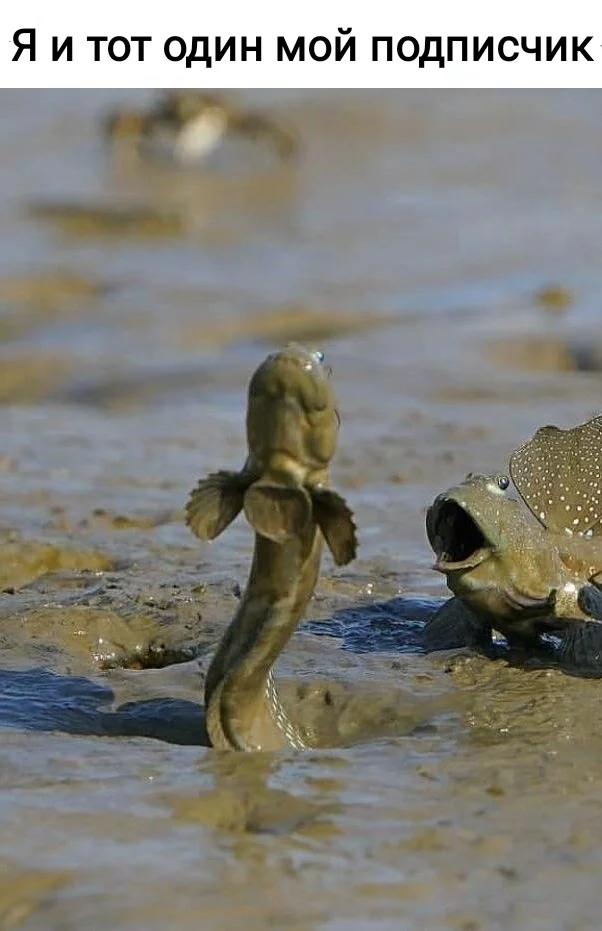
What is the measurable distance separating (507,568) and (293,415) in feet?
3.48

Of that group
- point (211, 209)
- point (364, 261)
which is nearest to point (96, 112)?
point (211, 209)

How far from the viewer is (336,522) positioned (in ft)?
8.39

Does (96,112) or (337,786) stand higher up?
(96,112)

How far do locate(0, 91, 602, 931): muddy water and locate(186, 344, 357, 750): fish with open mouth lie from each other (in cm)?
12

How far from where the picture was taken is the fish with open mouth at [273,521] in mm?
2430

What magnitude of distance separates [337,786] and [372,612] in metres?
1.26

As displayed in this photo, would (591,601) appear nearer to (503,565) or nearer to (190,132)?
(503,565)

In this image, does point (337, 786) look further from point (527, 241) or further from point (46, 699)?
point (527, 241)

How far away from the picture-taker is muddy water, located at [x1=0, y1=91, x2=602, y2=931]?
2.39 metres

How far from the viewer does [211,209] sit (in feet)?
42.6

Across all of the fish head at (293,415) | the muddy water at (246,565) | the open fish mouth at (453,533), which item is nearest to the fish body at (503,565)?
the open fish mouth at (453,533)
